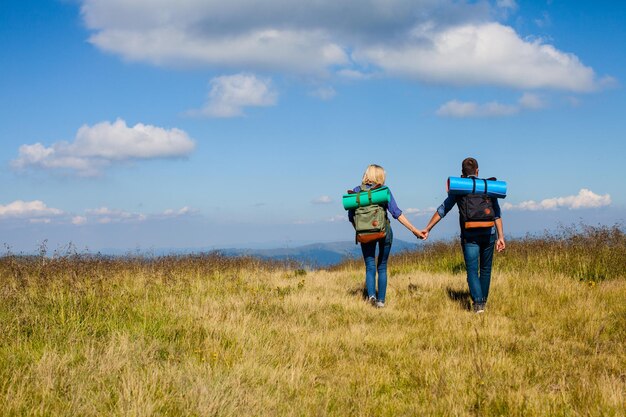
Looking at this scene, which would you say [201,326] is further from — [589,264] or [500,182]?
[589,264]

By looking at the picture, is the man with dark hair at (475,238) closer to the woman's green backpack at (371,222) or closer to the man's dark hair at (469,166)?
the man's dark hair at (469,166)

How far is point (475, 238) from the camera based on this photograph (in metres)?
7.45

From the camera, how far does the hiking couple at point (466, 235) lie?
740cm

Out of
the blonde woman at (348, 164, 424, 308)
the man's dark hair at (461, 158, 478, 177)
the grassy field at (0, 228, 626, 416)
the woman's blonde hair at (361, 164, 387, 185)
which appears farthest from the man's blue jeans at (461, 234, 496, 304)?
the woman's blonde hair at (361, 164, 387, 185)

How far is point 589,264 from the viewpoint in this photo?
1066 cm

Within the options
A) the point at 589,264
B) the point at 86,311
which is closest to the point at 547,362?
the point at 86,311

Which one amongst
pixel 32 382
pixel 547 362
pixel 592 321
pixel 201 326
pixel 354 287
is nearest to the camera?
pixel 32 382

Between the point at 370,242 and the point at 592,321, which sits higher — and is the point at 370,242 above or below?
above

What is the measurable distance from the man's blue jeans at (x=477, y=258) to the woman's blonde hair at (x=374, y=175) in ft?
5.30

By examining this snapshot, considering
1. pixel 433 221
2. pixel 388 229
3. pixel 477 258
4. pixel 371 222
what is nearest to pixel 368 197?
pixel 371 222

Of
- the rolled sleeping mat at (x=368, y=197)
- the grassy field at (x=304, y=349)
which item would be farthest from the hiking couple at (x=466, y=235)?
the grassy field at (x=304, y=349)

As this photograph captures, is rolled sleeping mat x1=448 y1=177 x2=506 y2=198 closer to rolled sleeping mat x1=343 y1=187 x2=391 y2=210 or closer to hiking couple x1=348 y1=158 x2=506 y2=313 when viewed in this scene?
hiking couple x1=348 y1=158 x2=506 y2=313

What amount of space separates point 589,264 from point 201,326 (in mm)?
8913

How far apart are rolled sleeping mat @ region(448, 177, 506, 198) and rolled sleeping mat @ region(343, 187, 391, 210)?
1033 mm
